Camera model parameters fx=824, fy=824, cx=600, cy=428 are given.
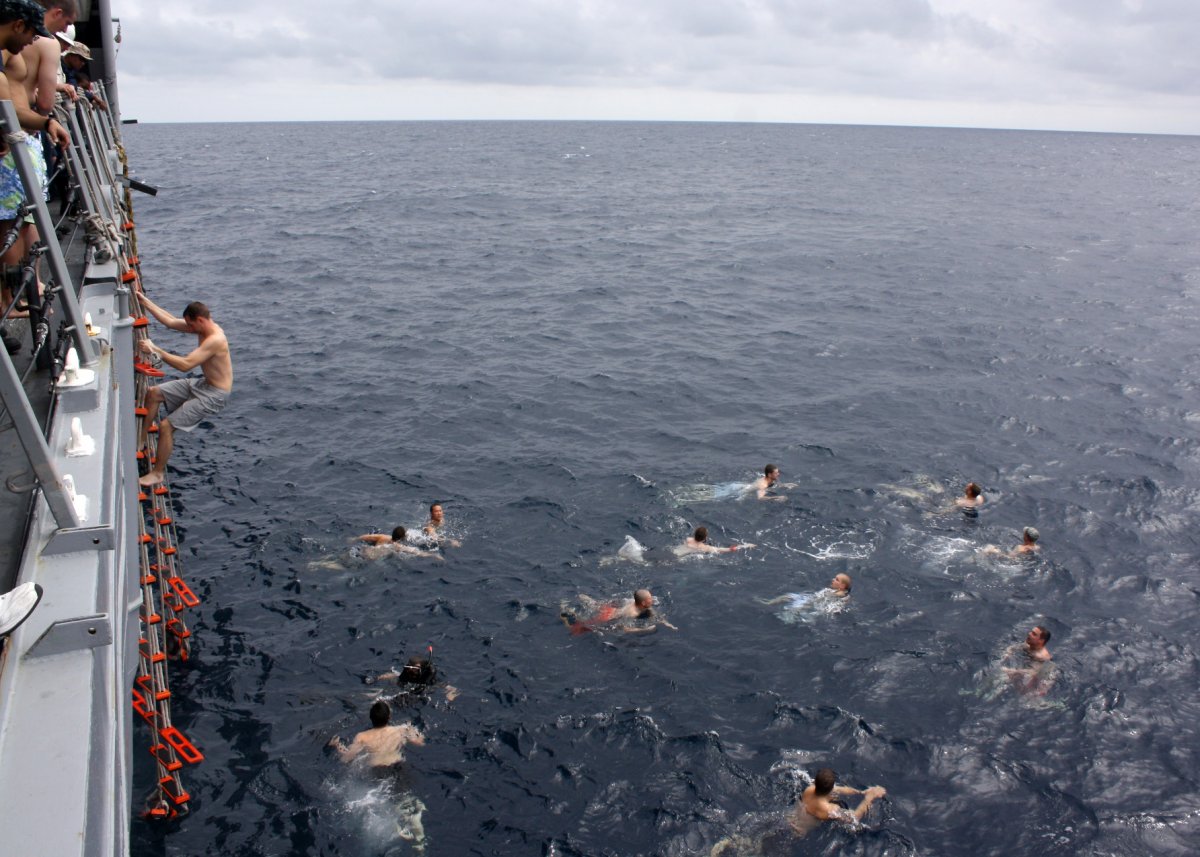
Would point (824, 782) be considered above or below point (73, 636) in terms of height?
below

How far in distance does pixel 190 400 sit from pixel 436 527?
7.14m

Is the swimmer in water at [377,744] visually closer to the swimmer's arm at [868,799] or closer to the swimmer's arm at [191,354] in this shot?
the swimmer's arm at [191,354]

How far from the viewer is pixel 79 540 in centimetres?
540

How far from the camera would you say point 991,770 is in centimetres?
1202

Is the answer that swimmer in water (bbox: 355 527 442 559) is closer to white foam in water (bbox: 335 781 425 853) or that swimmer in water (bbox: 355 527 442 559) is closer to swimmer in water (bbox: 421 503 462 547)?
swimmer in water (bbox: 421 503 462 547)

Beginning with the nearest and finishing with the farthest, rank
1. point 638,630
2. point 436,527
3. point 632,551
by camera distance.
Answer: point 638,630, point 632,551, point 436,527

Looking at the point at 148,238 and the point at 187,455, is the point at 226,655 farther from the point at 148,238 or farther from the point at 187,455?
the point at 148,238

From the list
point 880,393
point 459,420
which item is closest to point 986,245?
point 880,393

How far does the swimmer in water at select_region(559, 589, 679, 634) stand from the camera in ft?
48.5

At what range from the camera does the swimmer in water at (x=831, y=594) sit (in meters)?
15.7

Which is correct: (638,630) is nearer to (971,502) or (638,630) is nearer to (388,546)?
(388,546)

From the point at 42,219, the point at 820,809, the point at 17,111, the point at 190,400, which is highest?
the point at 17,111

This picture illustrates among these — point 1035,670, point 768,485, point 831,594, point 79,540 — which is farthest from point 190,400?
point 1035,670

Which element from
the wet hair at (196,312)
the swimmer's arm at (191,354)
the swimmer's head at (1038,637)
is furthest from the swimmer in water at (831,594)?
the wet hair at (196,312)
